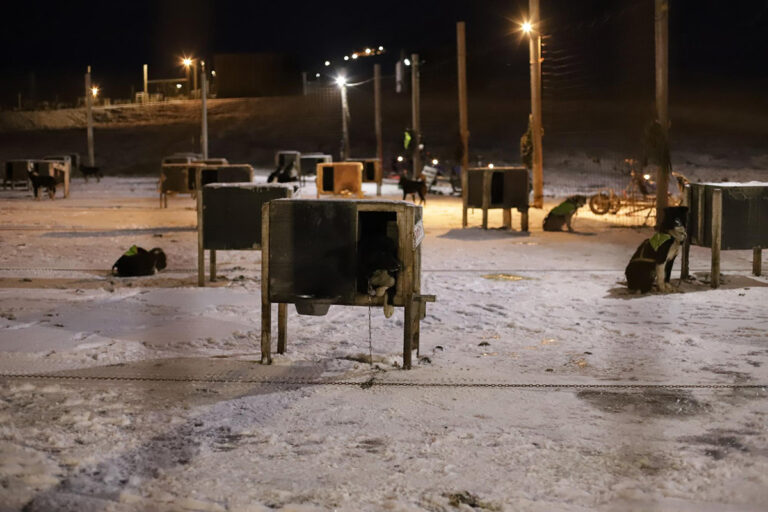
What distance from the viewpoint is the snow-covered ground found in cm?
537

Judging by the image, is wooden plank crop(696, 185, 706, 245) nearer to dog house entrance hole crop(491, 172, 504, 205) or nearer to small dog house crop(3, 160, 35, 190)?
dog house entrance hole crop(491, 172, 504, 205)

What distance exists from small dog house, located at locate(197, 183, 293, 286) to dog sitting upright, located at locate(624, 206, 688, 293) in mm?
4287

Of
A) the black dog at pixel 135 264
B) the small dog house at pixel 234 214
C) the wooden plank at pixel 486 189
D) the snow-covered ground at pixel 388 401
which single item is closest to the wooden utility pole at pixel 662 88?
the wooden plank at pixel 486 189

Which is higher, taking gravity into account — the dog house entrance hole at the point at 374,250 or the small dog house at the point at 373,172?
the small dog house at the point at 373,172

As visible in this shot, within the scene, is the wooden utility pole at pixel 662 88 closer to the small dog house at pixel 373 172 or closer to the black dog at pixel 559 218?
the black dog at pixel 559 218

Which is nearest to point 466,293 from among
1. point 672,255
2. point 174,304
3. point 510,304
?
point 510,304

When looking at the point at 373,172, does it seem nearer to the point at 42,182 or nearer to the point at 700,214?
the point at 42,182

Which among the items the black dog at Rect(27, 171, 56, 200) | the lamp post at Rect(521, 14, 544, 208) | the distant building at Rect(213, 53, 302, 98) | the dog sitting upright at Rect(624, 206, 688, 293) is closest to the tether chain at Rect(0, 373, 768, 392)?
the dog sitting upright at Rect(624, 206, 688, 293)

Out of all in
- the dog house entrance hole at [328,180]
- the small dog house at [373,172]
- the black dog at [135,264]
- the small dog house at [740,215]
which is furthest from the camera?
the small dog house at [373,172]

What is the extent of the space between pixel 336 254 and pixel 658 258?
5.59 m

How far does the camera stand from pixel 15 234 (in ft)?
63.6

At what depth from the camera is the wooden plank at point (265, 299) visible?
802 centimetres

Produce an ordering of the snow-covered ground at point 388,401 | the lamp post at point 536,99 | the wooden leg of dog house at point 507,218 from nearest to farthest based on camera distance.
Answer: the snow-covered ground at point 388,401 < the wooden leg of dog house at point 507,218 < the lamp post at point 536,99

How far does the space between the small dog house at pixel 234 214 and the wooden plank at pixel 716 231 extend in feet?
17.6
